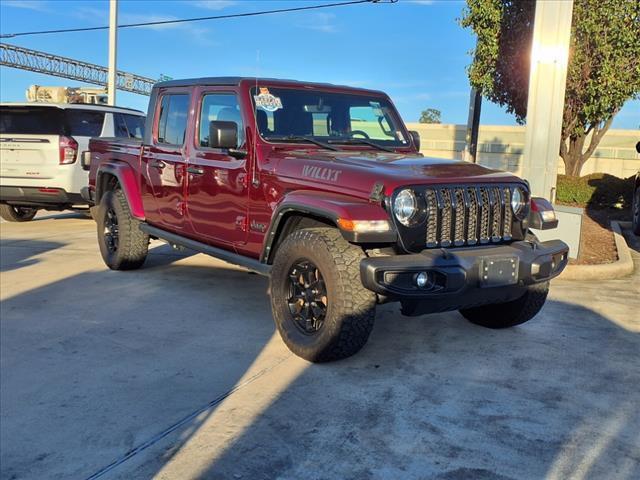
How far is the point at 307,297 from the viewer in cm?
412

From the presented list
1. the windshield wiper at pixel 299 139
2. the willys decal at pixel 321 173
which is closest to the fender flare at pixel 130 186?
the windshield wiper at pixel 299 139

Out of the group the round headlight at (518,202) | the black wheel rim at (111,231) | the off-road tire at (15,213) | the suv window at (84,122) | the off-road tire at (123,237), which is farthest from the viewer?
the off-road tire at (15,213)

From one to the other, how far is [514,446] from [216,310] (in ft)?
10.0

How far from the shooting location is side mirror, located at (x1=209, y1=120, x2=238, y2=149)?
454 centimetres

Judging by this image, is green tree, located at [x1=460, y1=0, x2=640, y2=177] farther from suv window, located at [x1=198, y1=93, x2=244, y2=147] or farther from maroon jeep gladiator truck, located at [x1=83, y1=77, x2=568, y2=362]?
suv window, located at [x1=198, y1=93, x2=244, y2=147]

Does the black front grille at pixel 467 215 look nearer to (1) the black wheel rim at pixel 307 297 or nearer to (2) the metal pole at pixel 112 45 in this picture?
(1) the black wheel rim at pixel 307 297

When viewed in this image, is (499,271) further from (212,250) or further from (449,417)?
(212,250)

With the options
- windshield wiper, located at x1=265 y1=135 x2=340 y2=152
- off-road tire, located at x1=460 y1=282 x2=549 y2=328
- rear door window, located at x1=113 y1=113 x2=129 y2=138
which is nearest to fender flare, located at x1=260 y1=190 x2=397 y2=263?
windshield wiper, located at x1=265 y1=135 x2=340 y2=152

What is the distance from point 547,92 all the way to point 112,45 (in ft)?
47.2

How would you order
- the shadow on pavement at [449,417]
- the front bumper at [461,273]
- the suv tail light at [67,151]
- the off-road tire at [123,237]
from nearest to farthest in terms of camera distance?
the shadow on pavement at [449,417] → the front bumper at [461,273] → the off-road tire at [123,237] → the suv tail light at [67,151]

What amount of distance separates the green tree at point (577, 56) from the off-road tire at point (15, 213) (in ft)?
33.2

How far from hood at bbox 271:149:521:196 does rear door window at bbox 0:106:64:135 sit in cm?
610

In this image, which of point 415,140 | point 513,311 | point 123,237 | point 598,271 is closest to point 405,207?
point 513,311

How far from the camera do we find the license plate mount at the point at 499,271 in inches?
147
